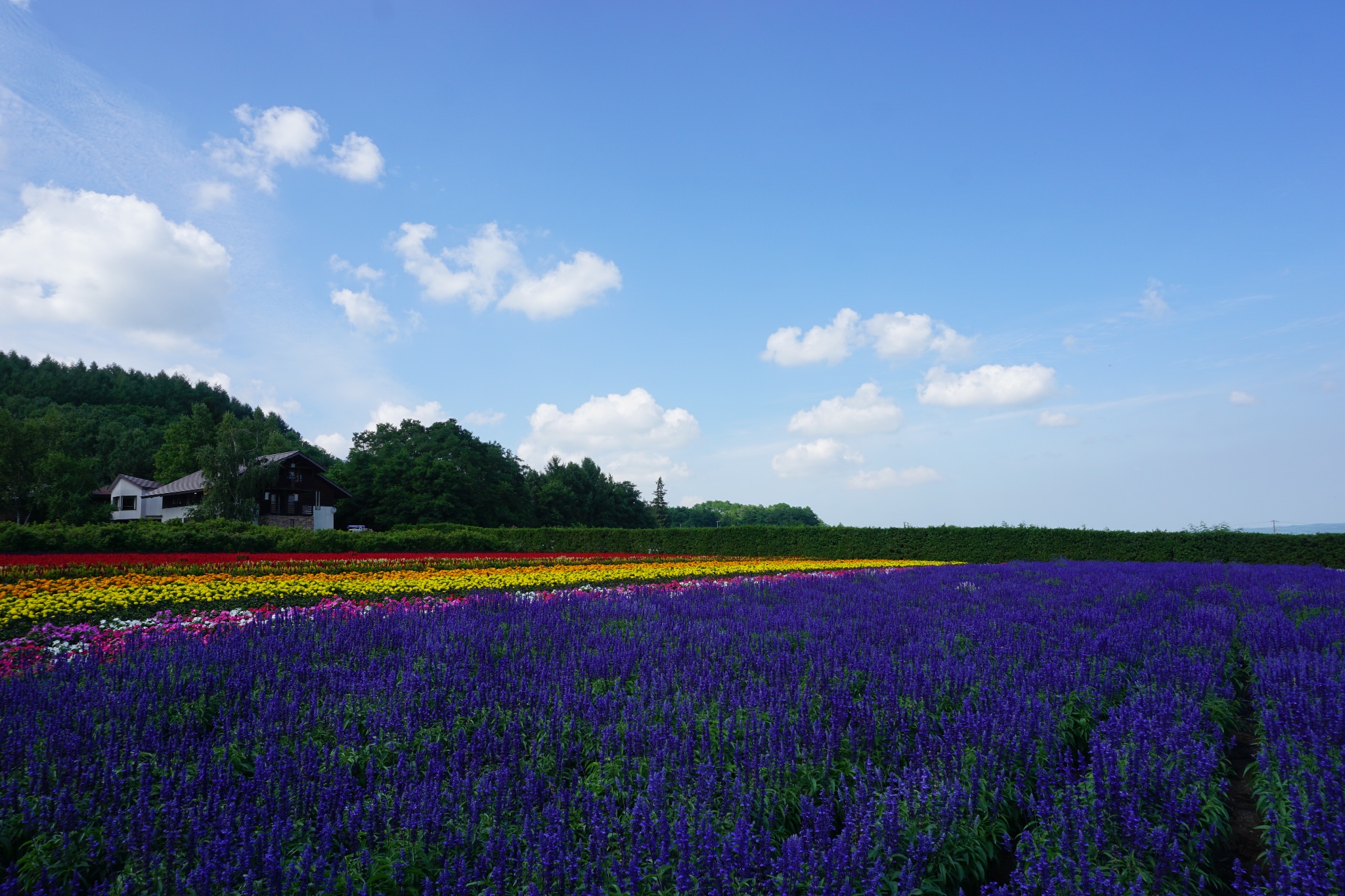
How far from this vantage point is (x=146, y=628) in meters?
8.03

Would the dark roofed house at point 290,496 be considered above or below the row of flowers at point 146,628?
above

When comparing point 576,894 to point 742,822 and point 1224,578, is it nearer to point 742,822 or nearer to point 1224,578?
point 742,822

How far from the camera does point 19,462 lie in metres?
51.9

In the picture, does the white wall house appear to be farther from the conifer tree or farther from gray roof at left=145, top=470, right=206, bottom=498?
the conifer tree

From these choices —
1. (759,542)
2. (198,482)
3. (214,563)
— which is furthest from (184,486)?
(759,542)

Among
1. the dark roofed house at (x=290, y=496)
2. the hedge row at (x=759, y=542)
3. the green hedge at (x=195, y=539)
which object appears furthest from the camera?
the dark roofed house at (x=290, y=496)

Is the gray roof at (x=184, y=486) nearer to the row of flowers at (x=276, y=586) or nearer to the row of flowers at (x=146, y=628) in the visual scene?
the row of flowers at (x=276, y=586)

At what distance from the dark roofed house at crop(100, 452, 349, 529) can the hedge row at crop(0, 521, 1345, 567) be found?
17.5 meters

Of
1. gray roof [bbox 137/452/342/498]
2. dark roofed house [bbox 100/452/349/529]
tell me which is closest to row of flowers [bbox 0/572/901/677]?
dark roofed house [bbox 100/452/349/529]

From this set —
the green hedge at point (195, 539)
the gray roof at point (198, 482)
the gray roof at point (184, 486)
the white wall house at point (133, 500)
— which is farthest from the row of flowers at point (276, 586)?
the white wall house at point (133, 500)

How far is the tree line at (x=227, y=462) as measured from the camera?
51500mm

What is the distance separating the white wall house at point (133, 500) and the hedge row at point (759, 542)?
1501 inches

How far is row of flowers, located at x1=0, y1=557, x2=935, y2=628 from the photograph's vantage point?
9648 mm

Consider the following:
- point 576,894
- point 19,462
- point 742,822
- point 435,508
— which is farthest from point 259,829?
point 19,462
